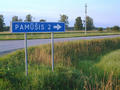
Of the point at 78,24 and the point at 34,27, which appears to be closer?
the point at 34,27

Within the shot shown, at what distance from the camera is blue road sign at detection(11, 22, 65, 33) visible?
169 inches

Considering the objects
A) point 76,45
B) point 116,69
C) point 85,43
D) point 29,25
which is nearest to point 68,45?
point 76,45

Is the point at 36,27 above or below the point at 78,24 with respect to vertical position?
below

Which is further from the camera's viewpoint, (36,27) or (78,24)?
(78,24)

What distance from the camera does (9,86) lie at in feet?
11.8

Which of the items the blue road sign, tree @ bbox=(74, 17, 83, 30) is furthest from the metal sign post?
tree @ bbox=(74, 17, 83, 30)

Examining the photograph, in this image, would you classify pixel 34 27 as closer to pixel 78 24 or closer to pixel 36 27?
pixel 36 27

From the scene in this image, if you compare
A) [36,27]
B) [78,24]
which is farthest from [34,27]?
[78,24]

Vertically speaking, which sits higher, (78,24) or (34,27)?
(78,24)

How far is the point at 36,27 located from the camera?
4.50m

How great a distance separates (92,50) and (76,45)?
1297 mm

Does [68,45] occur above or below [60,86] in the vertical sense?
above

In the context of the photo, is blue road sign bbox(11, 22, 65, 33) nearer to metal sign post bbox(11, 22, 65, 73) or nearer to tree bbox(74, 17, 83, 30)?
metal sign post bbox(11, 22, 65, 73)

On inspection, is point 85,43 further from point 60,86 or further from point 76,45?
point 60,86
